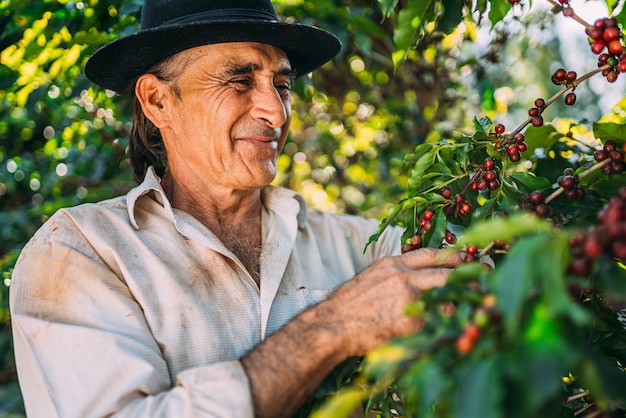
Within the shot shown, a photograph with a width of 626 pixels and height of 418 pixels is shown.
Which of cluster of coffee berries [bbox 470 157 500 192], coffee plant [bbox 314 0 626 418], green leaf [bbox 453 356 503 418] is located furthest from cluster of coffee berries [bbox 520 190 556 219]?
green leaf [bbox 453 356 503 418]

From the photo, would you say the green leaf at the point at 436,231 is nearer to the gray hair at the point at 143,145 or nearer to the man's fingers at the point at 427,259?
the man's fingers at the point at 427,259

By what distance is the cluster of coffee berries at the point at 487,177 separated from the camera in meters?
1.57

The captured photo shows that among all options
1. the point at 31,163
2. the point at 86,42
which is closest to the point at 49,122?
the point at 31,163

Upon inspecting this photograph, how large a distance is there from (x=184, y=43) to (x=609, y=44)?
1.31 meters

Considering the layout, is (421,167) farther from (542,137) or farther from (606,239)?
(606,239)

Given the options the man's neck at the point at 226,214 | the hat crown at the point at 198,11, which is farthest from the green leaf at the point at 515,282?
the hat crown at the point at 198,11

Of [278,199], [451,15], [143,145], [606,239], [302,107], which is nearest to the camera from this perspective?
[606,239]

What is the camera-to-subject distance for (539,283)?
915 millimetres

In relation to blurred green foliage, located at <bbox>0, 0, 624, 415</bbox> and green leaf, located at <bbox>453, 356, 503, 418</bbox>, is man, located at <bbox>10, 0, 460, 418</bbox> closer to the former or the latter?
blurred green foliage, located at <bbox>0, 0, 624, 415</bbox>

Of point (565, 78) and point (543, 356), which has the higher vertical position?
point (565, 78)

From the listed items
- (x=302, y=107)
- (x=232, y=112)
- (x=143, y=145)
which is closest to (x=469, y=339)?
(x=232, y=112)

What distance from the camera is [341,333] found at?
57.1 inches

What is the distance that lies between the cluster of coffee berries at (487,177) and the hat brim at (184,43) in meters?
0.88

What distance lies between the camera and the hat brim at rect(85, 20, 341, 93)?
2.06 m
